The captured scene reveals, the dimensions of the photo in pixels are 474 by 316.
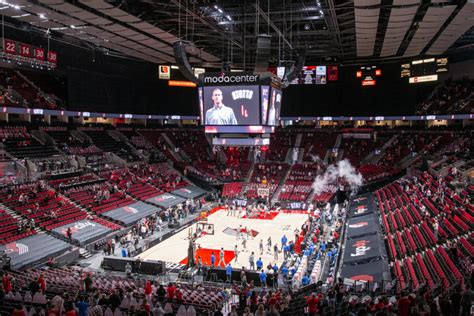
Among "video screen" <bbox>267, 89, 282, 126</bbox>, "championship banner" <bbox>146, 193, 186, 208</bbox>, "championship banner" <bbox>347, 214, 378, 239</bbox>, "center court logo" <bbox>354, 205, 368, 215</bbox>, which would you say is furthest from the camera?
"championship banner" <bbox>146, 193, 186, 208</bbox>

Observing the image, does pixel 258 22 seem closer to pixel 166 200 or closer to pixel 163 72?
pixel 166 200

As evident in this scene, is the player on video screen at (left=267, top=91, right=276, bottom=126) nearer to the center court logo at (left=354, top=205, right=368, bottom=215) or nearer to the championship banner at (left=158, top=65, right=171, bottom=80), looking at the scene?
the center court logo at (left=354, top=205, right=368, bottom=215)

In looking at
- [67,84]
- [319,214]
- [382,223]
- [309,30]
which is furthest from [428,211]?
[67,84]

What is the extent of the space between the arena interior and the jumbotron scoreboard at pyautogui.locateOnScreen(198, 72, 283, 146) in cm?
6

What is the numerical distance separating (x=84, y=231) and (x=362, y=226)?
17.6 m

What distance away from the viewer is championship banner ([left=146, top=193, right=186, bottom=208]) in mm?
36122

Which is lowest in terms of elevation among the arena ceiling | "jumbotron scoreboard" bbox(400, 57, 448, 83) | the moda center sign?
the moda center sign

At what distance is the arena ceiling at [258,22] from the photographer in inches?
1005

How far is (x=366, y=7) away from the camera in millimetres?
24594

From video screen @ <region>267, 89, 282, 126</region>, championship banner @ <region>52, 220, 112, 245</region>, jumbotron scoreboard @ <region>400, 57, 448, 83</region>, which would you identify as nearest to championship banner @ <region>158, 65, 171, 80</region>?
championship banner @ <region>52, 220, 112, 245</region>

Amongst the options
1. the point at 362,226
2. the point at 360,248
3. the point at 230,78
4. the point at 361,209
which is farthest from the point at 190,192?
the point at 230,78

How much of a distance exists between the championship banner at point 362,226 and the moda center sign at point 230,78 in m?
11.4

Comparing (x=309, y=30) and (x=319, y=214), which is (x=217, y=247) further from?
(x=309, y=30)

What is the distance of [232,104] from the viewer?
52.1ft
